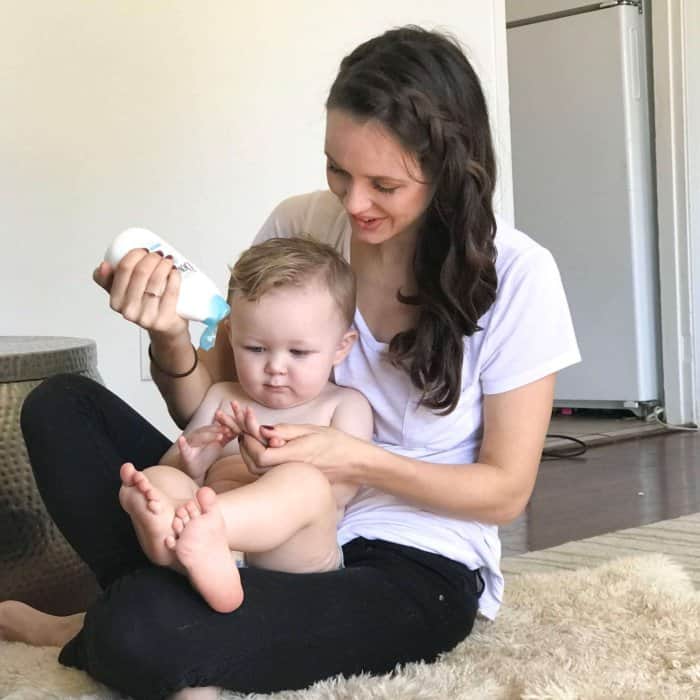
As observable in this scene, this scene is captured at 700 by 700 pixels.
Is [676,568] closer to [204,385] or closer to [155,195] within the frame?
[204,385]

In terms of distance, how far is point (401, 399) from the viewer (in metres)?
1.24

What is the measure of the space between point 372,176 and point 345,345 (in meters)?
0.21

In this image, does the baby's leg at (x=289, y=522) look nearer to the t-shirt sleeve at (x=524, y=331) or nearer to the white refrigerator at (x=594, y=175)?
the t-shirt sleeve at (x=524, y=331)

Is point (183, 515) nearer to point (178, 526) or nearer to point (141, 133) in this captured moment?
point (178, 526)

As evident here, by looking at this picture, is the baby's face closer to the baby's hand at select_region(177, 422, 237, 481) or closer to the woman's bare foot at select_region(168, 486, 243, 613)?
the baby's hand at select_region(177, 422, 237, 481)

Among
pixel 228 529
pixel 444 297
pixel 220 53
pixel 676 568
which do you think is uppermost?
pixel 220 53

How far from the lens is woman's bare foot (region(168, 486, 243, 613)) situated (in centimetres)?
95

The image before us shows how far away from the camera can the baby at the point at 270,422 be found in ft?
3.20

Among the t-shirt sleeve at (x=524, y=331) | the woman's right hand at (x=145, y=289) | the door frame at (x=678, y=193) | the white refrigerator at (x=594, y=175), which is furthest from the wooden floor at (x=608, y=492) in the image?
the woman's right hand at (x=145, y=289)

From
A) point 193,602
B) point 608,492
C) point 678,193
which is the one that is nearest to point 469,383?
point 193,602

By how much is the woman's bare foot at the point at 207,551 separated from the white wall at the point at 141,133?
1205mm

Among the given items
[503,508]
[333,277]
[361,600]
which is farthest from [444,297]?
[361,600]

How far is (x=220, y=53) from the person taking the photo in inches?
90.5

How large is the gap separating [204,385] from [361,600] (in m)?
0.34
